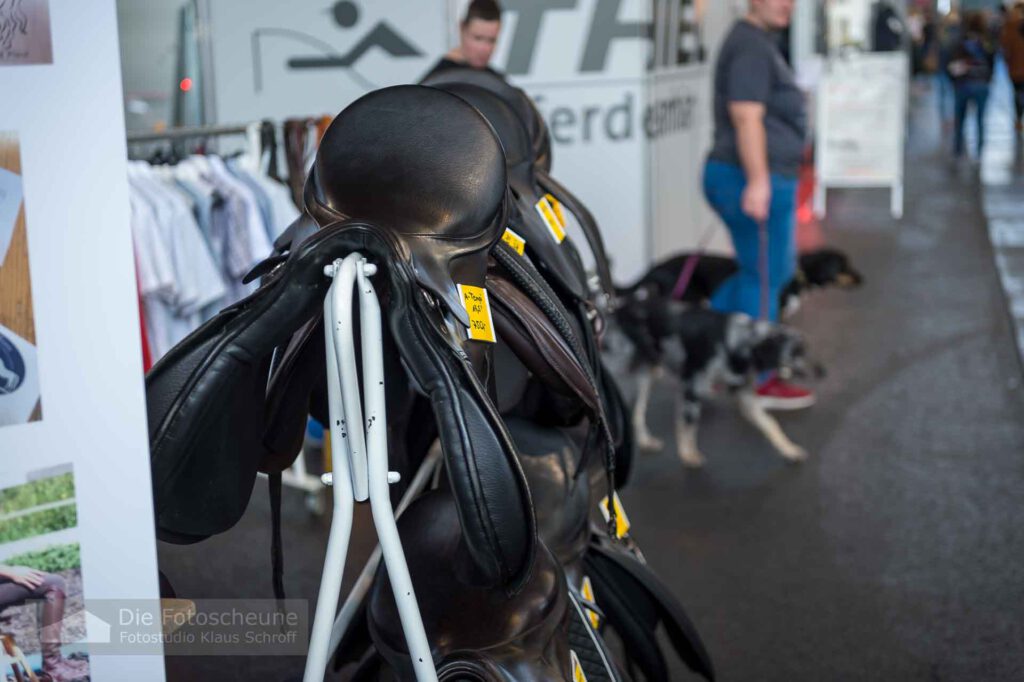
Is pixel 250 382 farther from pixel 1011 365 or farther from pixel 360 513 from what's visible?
pixel 1011 365

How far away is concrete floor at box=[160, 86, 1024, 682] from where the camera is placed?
9.64ft

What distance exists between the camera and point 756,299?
4758mm

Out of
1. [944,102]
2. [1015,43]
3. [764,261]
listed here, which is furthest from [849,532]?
[944,102]

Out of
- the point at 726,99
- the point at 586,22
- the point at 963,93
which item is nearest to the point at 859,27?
the point at 963,93

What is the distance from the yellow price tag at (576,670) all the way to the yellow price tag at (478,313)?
511mm

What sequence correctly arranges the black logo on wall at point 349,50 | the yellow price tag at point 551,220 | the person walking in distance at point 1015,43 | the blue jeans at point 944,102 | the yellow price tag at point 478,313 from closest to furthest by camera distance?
the yellow price tag at point 478,313 → the yellow price tag at point 551,220 → the black logo on wall at point 349,50 → the person walking in distance at point 1015,43 → the blue jeans at point 944,102

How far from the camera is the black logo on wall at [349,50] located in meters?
5.70

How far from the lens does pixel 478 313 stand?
61.3 inches

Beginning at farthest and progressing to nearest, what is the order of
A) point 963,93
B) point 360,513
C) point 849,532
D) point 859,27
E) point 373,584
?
point 859,27 → point 963,93 → point 849,532 → point 360,513 → point 373,584

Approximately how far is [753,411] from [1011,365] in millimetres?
1879

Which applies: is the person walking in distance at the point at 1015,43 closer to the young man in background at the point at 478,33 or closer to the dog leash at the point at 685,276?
the dog leash at the point at 685,276

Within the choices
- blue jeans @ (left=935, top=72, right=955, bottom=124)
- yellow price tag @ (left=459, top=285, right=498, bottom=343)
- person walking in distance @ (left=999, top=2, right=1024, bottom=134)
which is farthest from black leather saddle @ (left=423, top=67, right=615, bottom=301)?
blue jeans @ (left=935, top=72, right=955, bottom=124)

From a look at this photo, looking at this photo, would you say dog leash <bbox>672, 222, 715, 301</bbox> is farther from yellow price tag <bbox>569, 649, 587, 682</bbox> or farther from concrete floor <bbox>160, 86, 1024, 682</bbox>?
yellow price tag <bbox>569, 649, 587, 682</bbox>

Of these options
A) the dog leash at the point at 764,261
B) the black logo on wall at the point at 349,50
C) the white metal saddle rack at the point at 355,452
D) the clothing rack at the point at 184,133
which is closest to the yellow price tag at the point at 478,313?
the white metal saddle rack at the point at 355,452
